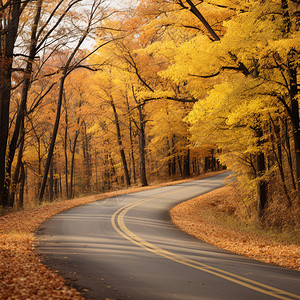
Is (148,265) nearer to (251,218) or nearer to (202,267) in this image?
(202,267)

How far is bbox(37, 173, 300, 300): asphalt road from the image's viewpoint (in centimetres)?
531

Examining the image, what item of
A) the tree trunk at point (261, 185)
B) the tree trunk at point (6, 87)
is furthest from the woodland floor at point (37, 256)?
the tree trunk at point (261, 185)

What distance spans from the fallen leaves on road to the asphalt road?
59cm

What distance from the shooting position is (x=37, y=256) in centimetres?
762

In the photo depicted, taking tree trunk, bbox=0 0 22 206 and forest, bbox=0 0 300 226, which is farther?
tree trunk, bbox=0 0 22 206

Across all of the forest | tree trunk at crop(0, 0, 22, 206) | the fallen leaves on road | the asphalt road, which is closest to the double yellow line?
the asphalt road

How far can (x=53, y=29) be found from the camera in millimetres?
17812

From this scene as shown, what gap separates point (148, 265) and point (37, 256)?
279 cm

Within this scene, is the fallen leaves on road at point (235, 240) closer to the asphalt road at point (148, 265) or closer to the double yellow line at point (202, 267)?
the asphalt road at point (148, 265)

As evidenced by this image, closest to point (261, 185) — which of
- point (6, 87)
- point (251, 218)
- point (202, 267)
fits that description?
point (251, 218)

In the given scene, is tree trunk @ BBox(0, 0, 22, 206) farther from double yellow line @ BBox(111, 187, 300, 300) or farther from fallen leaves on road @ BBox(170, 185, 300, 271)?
fallen leaves on road @ BBox(170, 185, 300, 271)

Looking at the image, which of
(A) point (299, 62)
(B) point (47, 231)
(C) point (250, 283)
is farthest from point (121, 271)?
(A) point (299, 62)

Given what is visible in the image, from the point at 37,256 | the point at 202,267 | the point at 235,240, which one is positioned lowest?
the point at 235,240

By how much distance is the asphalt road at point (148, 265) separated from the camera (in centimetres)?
531
